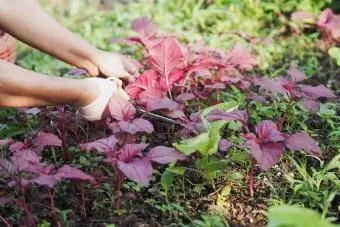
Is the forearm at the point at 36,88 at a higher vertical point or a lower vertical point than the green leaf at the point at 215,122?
higher

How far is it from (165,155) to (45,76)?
48 cm

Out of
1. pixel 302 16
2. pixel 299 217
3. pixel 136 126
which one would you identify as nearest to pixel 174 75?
pixel 136 126

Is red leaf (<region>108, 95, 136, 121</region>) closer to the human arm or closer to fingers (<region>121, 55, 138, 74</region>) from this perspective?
the human arm

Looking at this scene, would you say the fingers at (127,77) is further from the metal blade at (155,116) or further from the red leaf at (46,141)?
the red leaf at (46,141)

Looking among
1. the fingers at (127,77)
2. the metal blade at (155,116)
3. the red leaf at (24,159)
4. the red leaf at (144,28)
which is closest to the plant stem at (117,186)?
the red leaf at (24,159)

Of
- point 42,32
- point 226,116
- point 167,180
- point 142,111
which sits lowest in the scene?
point 167,180

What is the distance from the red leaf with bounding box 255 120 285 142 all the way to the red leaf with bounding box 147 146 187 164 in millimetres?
249

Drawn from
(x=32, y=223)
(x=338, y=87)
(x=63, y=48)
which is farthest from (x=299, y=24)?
(x=32, y=223)

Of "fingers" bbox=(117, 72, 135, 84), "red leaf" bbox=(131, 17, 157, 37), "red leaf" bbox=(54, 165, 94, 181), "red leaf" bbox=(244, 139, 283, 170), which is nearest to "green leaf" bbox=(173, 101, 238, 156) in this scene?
"red leaf" bbox=(244, 139, 283, 170)

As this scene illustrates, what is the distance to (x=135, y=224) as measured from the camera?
1669 mm

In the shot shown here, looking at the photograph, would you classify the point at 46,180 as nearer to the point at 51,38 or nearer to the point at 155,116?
the point at 155,116

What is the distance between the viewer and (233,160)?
1.86 metres

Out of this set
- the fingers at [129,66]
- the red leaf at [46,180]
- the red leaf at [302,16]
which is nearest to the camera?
the red leaf at [46,180]

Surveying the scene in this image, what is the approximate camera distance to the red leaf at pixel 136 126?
1.78 metres
